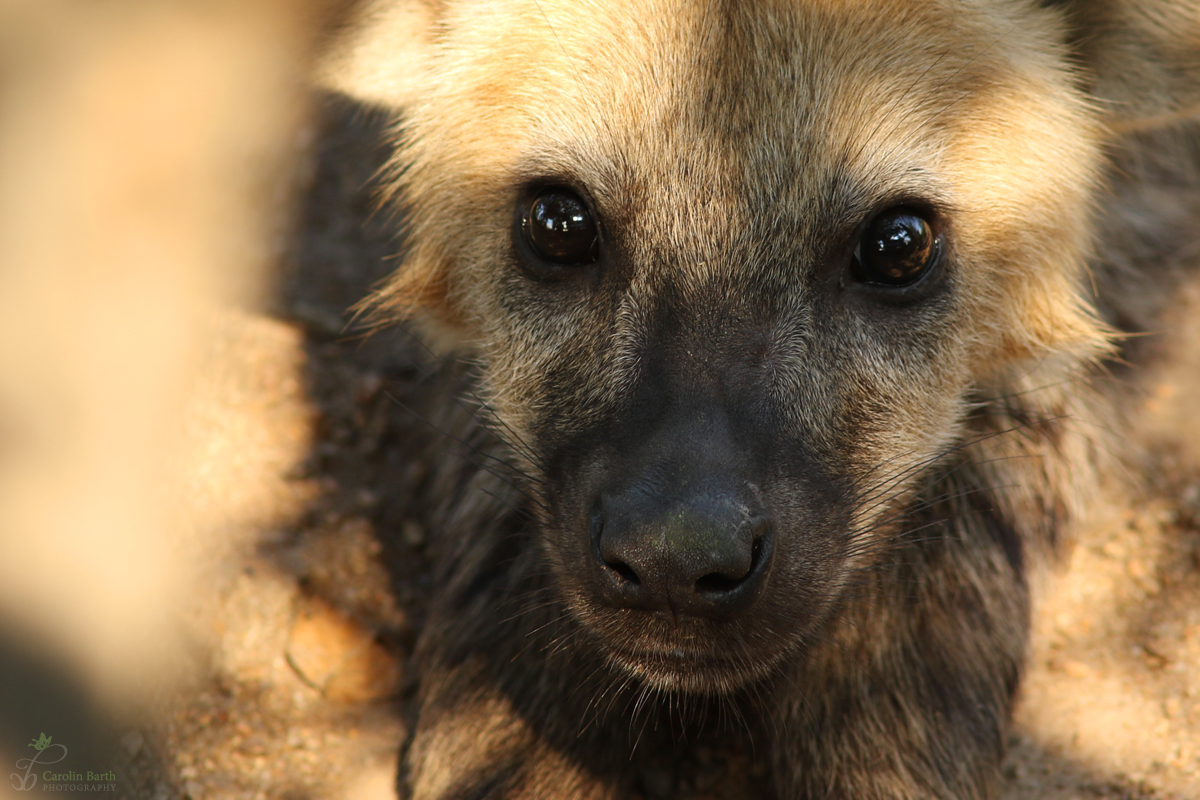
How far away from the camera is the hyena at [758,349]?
189cm

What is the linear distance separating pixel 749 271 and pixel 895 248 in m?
0.29

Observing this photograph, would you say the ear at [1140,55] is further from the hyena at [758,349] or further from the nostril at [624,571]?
the nostril at [624,571]

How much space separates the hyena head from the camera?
1822 mm

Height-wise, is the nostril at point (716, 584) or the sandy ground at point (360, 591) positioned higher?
the nostril at point (716, 584)

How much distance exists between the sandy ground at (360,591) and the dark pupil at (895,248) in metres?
1.11

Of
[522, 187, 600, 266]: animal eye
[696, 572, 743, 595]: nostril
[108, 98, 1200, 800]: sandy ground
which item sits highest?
[522, 187, 600, 266]: animal eye

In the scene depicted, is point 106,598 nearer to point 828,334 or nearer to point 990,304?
point 828,334

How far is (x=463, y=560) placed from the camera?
2662 mm

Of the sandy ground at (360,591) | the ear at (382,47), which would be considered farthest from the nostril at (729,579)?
the ear at (382,47)

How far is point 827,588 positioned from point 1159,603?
1.32 m

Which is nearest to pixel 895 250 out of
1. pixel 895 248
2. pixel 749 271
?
pixel 895 248

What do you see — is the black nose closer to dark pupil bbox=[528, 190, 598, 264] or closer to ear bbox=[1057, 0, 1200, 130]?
dark pupil bbox=[528, 190, 598, 264]

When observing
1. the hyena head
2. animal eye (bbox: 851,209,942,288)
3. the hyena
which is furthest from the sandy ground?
animal eye (bbox: 851,209,942,288)

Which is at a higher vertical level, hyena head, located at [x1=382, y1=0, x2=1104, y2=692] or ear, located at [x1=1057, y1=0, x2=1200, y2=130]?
ear, located at [x1=1057, y1=0, x2=1200, y2=130]
